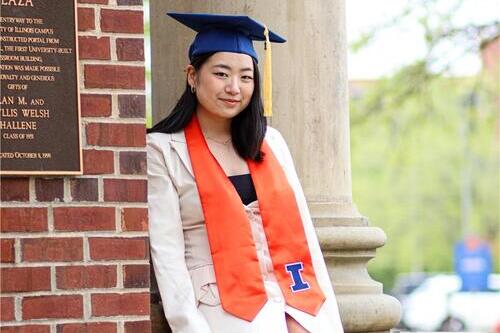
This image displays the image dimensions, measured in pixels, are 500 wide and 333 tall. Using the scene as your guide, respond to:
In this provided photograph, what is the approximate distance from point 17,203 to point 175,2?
178 cm

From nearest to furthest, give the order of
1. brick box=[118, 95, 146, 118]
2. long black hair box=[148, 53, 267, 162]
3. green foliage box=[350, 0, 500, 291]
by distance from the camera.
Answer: brick box=[118, 95, 146, 118]
long black hair box=[148, 53, 267, 162]
green foliage box=[350, 0, 500, 291]

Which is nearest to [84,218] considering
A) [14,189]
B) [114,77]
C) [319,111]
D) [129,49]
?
[14,189]

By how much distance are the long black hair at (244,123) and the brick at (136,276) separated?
2.24ft

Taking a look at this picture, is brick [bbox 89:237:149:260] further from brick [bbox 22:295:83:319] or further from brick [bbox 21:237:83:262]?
brick [bbox 22:295:83:319]

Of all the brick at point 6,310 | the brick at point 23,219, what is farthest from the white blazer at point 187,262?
the brick at point 6,310

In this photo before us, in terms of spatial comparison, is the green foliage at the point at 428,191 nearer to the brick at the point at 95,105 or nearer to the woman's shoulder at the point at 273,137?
the woman's shoulder at the point at 273,137

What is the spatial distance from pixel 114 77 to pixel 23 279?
798mm

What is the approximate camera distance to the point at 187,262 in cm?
475

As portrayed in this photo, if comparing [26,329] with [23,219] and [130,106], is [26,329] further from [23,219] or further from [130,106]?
[130,106]

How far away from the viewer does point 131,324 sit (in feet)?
14.5

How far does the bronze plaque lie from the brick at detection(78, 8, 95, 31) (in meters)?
0.04

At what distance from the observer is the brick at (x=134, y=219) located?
445 cm

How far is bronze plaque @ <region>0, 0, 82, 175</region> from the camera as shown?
14.1 ft

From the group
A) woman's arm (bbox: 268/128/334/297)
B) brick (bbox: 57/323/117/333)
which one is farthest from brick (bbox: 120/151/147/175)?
woman's arm (bbox: 268/128/334/297)
